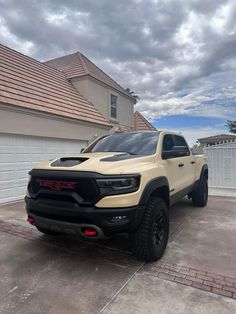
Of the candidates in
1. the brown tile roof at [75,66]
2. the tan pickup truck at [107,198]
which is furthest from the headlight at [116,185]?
the brown tile roof at [75,66]

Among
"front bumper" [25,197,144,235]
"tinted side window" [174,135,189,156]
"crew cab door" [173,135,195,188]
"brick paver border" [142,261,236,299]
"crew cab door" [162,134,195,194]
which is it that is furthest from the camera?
"tinted side window" [174,135,189,156]

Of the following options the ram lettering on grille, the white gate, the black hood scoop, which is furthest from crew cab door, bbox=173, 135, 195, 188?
the white gate

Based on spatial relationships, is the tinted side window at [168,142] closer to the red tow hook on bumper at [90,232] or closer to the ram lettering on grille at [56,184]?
the ram lettering on grille at [56,184]

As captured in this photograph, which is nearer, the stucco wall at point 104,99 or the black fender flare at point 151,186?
the black fender flare at point 151,186

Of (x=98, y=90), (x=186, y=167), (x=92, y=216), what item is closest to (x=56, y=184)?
(x=92, y=216)

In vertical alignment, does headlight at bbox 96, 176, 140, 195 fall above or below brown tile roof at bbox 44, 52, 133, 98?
below

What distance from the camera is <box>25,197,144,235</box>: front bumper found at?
3.16m

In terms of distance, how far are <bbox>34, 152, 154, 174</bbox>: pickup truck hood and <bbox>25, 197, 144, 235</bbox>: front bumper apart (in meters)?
A: 0.48

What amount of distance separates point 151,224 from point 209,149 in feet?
28.1

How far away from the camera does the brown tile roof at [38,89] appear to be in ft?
29.2

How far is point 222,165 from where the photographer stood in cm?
1093

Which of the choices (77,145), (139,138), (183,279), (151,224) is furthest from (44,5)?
(183,279)

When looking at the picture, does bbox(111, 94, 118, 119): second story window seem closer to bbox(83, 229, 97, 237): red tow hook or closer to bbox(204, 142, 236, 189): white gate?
bbox(204, 142, 236, 189): white gate

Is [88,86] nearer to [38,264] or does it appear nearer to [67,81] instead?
[67,81]
